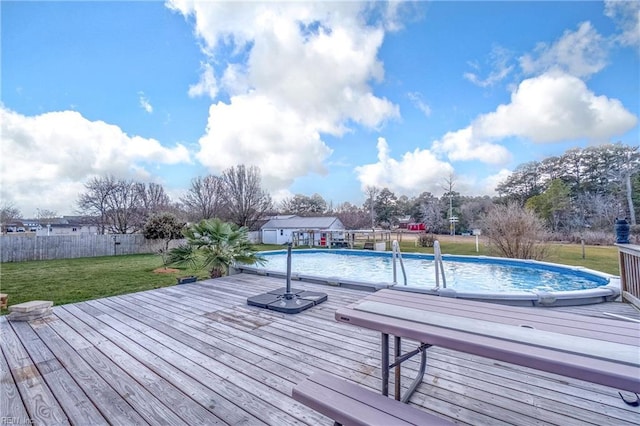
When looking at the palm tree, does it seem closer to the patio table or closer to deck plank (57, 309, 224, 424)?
deck plank (57, 309, 224, 424)

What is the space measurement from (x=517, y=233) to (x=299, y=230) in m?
13.7

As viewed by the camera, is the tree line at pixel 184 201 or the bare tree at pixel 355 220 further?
the bare tree at pixel 355 220

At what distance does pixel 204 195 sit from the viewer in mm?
21344

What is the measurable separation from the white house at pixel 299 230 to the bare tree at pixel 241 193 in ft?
5.94

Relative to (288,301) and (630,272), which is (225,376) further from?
(630,272)

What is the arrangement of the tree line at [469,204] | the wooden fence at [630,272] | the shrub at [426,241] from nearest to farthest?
the wooden fence at [630,272] → the shrub at [426,241] → the tree line at [469,204]

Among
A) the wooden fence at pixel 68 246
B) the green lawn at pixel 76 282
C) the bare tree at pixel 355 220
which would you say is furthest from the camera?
the bare tree at pixel 355 220

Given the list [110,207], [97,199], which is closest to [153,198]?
[110,207]

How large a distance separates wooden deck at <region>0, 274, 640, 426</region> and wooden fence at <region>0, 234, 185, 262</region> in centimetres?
1110

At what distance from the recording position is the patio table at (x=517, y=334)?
37.0 inches

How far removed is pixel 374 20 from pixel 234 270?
23.6 feet

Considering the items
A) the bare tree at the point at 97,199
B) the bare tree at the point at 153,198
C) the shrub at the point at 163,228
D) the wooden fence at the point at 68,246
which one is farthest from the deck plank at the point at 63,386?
the bare tree at the point at 97,199

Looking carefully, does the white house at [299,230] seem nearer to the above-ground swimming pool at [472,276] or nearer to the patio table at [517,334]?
the above-ground swimming pool at [472,276]

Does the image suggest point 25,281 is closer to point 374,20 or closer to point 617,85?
point 374,20
